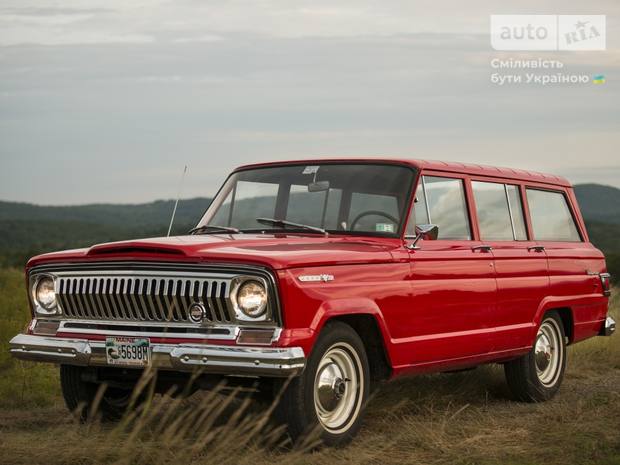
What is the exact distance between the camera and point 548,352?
30.0 ft

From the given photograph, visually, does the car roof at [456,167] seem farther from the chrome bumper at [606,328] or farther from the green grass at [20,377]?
the green grass at [20,377]

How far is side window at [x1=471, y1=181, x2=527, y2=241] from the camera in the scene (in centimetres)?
825

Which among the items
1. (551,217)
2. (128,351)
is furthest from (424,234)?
(551,217)

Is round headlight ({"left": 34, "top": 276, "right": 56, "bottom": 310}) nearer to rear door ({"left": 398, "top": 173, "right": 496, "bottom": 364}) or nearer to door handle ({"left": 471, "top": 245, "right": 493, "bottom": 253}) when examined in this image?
rear door ({"left": 398, "top": 173, "right": 496, "bottom": 364})

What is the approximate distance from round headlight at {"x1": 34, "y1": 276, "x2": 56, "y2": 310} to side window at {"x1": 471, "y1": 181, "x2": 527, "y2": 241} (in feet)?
11.4

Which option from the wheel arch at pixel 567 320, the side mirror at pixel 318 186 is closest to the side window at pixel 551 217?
the wheel arch at pixel 567 320

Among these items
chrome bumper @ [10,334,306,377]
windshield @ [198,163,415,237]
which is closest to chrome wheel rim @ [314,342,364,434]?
chrome bumper @ [10,334,306,377]

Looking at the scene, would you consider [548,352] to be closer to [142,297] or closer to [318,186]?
[318,186]

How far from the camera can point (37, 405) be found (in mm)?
8797

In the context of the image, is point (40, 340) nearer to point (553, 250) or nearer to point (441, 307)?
point (441, 307)

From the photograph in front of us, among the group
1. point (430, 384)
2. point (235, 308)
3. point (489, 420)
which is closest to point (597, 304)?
point (430, 384)

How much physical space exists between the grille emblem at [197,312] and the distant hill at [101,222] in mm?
36458

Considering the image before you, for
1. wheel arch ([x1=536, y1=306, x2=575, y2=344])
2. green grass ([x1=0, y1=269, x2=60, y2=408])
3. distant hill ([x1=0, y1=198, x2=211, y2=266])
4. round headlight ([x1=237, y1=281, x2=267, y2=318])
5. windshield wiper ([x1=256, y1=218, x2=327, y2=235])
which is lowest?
distant hill ([x1=0, y1=198, x2=211, y2=266])

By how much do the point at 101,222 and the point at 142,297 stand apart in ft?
322
